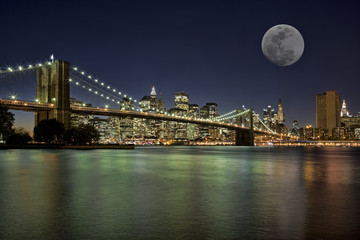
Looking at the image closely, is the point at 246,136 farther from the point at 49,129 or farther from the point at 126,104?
the point at 49,129

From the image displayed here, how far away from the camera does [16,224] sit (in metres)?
7.45

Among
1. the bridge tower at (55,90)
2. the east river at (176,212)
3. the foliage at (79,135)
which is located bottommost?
the east river at (176,212)

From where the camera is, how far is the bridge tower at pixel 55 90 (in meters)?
58.1


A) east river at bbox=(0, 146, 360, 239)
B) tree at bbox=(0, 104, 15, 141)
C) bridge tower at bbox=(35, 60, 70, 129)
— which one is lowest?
east river at bbox=(0, 146, 360, 239)

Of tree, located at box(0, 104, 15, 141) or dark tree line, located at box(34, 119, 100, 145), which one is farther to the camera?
dark tree line, located at box(34, 119, 100, 145)

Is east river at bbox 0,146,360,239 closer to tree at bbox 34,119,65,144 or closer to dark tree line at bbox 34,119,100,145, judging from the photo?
tree at bbox 34,119,65,144

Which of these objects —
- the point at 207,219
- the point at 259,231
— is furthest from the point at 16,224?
the point at 259,231

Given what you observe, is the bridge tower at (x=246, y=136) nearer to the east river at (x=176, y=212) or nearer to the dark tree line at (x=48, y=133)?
the dark tree line at (x=48, y=133)

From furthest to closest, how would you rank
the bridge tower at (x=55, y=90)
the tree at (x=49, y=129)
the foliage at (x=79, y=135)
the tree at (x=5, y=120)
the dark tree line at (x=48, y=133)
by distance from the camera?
the bridge tower at (x=55, y=90) < the foliage at (x=79, y=135) < the tree at (x=49, y=129) < the dark tree line at (x=48, y=133) < the tree at (x=5, y=120)

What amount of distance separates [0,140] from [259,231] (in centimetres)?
6276

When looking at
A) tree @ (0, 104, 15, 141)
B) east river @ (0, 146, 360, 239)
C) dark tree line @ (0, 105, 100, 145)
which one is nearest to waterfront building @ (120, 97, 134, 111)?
dark tree line @ (0, 105, 100, 145)

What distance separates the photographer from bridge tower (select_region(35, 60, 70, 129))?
58.1 meters

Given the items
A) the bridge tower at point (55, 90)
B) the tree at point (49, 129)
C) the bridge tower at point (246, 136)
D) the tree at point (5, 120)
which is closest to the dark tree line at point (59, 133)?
the tree at point (49, 129)

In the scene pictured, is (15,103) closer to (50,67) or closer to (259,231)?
(50,67)
